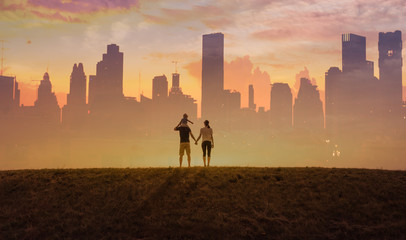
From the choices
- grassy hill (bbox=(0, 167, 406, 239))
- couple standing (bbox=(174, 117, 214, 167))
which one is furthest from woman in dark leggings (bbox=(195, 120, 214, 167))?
grassy hill (bbox=(0, 167, 406, 239))

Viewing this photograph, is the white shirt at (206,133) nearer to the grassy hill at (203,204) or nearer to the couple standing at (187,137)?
the couple standing at (187,137)

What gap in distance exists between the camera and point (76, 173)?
18.7m

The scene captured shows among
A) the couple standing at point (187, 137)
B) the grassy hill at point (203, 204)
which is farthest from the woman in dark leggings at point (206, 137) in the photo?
the grassy hill at point (203, 204)

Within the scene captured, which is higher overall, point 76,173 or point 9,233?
point 76,173

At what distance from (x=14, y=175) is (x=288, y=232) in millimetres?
16046

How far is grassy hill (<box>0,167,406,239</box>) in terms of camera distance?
12648mm

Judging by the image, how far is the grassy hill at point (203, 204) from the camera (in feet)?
41.5

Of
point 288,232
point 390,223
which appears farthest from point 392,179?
point 288,232

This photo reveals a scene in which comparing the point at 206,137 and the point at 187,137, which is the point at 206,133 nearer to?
the point at 206,137

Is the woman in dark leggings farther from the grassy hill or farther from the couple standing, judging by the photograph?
the grassy hill

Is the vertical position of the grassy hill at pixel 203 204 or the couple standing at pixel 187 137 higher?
the couple standing at pixel 187 137

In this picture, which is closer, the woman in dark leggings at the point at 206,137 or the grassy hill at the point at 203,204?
the grassy hill at the point at 203,204

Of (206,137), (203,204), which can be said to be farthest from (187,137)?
(203,204)

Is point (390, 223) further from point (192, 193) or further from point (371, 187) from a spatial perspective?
point (192, 193)
